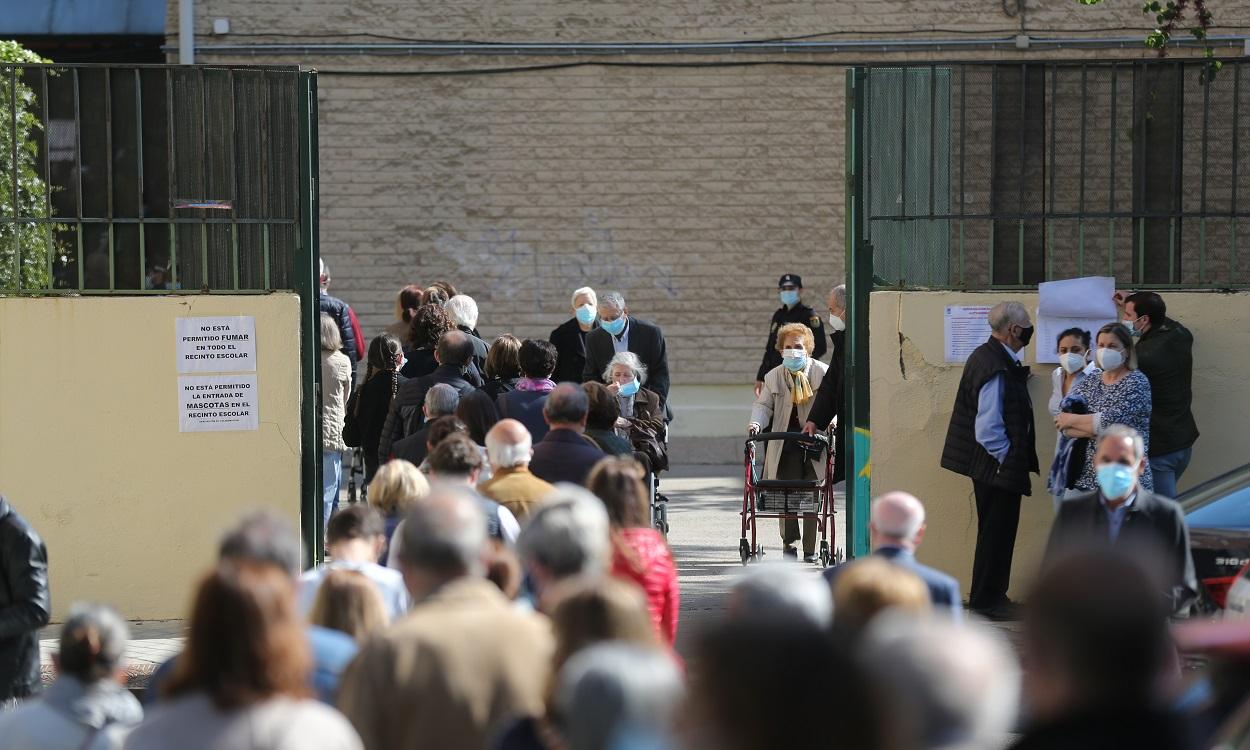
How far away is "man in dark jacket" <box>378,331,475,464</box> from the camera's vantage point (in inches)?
364

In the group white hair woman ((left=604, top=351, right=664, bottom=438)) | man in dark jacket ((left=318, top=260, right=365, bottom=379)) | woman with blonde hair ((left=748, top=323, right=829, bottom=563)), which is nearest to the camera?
white hair woman ((left=604, top=351, right=664, bottom=438))

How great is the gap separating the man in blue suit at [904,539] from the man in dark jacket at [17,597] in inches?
110

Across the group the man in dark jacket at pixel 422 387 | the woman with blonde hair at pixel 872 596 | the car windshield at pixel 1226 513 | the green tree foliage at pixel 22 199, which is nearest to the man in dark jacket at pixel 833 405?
the man in dark jacket at pixel 422 387

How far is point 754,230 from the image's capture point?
55.1 ft

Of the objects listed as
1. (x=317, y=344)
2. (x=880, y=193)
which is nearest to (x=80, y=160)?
(x=317, y=344)

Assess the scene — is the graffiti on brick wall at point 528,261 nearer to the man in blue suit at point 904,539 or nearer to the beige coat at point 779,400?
the beige coat at point 779,400

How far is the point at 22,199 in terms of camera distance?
9.55 metres

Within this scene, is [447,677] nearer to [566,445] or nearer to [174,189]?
[566,445]

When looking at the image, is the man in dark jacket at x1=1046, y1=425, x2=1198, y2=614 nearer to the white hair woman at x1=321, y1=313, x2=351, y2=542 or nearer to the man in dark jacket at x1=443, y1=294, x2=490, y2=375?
the man in dark jacket at x1=443, y1=294, x2=490, y2=375

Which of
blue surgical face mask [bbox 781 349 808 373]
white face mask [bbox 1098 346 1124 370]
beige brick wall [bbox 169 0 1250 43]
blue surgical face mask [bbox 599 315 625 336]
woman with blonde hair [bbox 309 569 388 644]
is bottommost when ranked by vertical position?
woman with blonde hair [bbox 309 569 388 644]

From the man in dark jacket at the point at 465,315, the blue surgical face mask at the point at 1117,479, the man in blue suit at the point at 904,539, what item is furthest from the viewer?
the man in dark jacket at the point at 465,315

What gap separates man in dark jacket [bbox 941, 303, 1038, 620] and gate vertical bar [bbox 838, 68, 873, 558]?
1.97 feet

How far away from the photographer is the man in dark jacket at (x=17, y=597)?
5961 millimetres

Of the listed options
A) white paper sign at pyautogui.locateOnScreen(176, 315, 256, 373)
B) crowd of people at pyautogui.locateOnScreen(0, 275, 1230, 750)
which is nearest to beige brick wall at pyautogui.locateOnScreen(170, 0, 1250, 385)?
white paper sign at pyautogui.locateOnScreen(176, 315, 256, 373)
